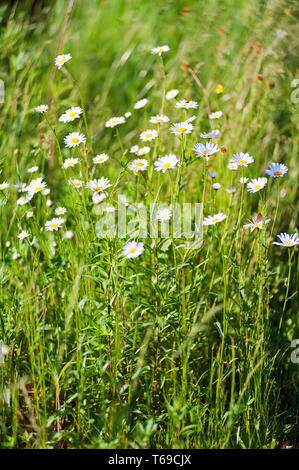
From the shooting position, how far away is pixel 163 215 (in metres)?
1.32

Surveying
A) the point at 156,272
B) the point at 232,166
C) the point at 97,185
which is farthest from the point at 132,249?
the point at 232,166

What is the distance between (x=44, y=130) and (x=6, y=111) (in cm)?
22

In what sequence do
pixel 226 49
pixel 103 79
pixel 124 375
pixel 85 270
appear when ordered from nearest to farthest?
pixel 124 375 → pixel 85 270 → pixel 226 49 → pixel 103 79

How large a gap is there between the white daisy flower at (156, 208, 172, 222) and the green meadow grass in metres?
0.05

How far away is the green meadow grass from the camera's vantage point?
1.18m

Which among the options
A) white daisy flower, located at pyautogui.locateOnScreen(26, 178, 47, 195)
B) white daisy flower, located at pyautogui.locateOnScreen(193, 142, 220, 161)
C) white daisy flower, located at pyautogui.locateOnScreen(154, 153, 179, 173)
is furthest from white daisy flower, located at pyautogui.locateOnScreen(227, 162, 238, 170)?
white daisy flower, located at pyautogui.locateOnScreen(26, 178, 47, 195)

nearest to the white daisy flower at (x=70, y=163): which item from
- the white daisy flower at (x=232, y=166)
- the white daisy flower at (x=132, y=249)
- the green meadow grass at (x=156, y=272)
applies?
the green meadow grass at (x=156, y=272)

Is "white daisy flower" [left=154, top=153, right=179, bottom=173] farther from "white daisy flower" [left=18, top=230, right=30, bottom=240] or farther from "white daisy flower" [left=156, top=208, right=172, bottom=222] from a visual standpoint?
"white daisy flower" [left=18, top=230, right=30, bottom=240]

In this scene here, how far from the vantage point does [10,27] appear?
237cm

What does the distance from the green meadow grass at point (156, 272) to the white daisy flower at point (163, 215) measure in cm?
5

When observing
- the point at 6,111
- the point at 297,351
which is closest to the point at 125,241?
the point at 297,351

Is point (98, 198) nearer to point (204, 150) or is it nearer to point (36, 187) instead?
point (36, 187)
